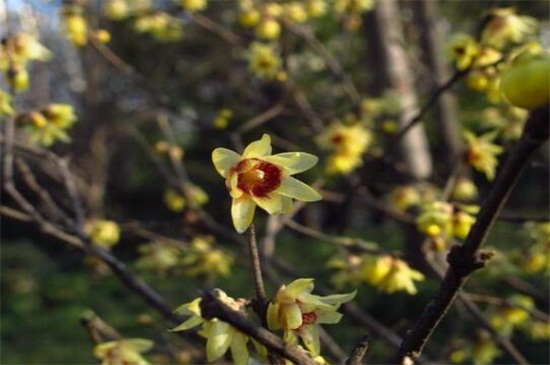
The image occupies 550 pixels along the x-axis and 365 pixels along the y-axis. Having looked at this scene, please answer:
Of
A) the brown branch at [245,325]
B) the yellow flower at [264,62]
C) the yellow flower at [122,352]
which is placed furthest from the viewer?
the yellow flower at [264,62]

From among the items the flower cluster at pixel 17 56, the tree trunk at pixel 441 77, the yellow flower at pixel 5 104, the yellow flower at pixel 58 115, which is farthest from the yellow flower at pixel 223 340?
the tree trunk at pixel 441 77

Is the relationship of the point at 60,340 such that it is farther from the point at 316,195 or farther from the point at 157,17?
the point at 316,195

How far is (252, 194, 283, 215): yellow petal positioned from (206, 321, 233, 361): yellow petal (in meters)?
0.14

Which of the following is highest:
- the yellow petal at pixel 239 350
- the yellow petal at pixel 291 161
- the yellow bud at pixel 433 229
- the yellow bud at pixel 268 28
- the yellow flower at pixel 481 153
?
the yellow bud at pixel 268 28

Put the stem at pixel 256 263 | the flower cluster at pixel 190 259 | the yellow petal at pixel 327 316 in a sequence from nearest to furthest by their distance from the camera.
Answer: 1. the stem at pixel 256 263
2. the yellow petal at pixel 327 316
3. the flower cluster at pixel 190 259

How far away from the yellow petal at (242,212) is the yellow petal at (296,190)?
40 mm

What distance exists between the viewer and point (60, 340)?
752 centimetres

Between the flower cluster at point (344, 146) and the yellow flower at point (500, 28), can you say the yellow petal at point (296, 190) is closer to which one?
the yellow flower at point (500, 28)

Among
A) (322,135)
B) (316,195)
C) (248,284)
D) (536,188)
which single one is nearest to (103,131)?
(248,284)

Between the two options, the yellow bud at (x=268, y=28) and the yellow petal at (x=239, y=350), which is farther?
the yellow bud at (x=268, y=28)

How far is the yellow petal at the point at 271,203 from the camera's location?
1026mm

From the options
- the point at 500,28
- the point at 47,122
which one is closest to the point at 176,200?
the point at 47,122

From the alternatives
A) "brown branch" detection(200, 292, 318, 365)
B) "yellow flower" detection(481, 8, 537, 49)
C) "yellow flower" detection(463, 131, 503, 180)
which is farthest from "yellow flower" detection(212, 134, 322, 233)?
"yellow flower" detection(463, 131, 503, 180)

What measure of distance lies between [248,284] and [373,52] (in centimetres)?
423
